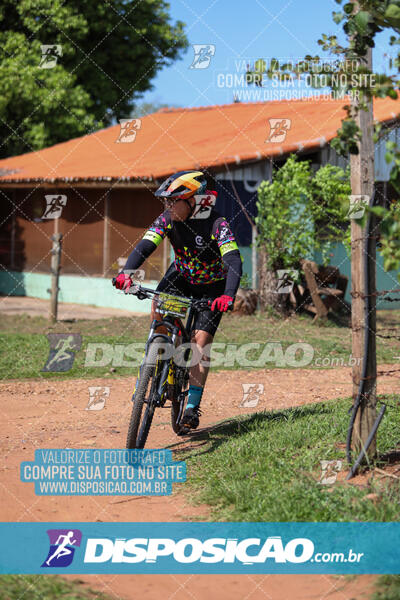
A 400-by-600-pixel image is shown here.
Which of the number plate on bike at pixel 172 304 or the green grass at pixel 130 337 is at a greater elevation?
the number plate on bike at pixel 172 304

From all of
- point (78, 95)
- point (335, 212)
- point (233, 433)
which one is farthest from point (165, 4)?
point (233, 433)

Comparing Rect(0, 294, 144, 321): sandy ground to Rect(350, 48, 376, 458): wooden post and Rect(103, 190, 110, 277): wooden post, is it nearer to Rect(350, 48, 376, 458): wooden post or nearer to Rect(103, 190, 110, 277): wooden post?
Rect(103, 190, 110, 277): wooden post

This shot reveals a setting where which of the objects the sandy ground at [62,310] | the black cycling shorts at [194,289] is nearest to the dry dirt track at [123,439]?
the black cycling shorts at [194,289]

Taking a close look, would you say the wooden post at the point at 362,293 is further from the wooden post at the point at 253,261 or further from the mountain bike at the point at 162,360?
the wooden post at the point at 253,261

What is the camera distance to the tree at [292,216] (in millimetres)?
13680

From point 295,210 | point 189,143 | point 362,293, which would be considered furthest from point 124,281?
point 189,143

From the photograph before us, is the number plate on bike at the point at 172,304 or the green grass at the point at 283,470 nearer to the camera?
the green grass at the point at 283,470

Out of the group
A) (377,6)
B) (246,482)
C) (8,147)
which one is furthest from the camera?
(8,147)

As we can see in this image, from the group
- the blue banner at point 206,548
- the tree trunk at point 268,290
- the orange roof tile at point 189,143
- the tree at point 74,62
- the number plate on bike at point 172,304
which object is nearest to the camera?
the blue banner at point 206,548

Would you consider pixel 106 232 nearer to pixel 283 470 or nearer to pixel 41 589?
pixel 283 470

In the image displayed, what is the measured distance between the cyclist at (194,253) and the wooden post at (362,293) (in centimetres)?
113

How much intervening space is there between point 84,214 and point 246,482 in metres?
13.8

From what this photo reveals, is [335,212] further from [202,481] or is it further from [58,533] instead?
[58,533]

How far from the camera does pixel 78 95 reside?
78.5 feet
